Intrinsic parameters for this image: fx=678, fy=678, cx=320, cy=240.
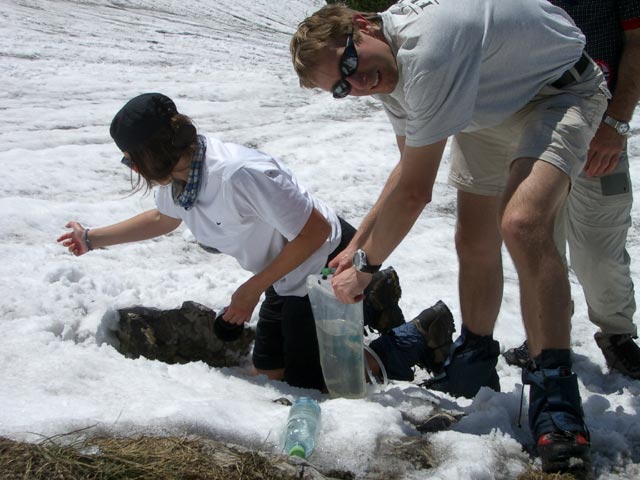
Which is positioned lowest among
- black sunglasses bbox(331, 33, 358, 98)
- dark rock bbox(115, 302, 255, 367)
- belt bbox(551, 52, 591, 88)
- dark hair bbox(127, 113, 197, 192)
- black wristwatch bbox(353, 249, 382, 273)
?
dark rock bbox(115, 302, 255, 367)

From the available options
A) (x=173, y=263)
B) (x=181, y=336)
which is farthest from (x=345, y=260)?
(x=173, y=263)

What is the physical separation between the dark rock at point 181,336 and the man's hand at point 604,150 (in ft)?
7.11

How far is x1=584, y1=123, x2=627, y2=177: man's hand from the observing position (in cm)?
322

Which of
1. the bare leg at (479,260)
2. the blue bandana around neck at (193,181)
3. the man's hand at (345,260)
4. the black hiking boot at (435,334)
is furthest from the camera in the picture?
the black hiking boot at (435,334)

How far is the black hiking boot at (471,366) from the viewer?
342 centimetres

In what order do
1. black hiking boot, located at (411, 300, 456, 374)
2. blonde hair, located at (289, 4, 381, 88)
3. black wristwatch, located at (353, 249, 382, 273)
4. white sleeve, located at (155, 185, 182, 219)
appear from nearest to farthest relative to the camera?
1. blonde hair, located at (289, 4, 381, 88)
2. black wristwatch, located at (353, 249, 382, 273)
3. white sleeve, located at (155, 185, 182, 219)
4. black hiking boot, located at (411, 300, 456, 374)

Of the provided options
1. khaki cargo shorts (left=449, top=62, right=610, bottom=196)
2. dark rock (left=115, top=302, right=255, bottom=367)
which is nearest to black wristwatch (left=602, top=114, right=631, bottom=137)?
khaki cargo shorts (left=449, top=62, right=610, bottom=196)

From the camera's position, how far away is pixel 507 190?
2625mm

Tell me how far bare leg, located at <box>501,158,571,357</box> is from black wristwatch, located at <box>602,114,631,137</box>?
2.89ft

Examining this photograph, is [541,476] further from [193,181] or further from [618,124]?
[193,181]

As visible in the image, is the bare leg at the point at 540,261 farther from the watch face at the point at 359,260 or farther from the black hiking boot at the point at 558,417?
the watch face at the point at 359,260

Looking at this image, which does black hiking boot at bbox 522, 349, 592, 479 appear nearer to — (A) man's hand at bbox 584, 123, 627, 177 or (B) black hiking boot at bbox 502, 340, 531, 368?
(A) man's hand at bbox 584, 123, 627, 177

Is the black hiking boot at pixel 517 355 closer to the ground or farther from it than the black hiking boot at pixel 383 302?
closer to the ground

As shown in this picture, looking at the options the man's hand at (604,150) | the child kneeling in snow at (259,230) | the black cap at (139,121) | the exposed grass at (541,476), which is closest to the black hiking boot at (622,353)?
the child kneeling in snow at (259,230)
